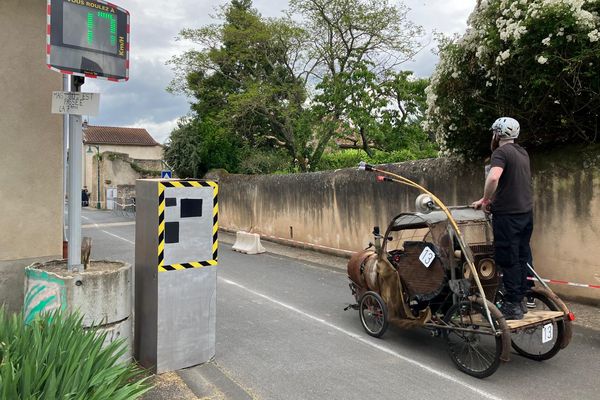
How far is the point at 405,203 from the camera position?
10680 mm

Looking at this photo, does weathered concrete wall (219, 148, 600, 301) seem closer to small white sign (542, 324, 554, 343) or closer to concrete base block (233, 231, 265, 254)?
concrete base block (233, 231, 265, 254)

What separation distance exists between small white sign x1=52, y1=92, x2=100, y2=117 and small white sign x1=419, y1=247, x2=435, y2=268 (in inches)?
143

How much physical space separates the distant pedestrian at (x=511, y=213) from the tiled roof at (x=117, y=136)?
183ft

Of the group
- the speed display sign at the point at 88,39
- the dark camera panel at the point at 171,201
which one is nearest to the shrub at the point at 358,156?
the dark camera panel at the point at 171,201

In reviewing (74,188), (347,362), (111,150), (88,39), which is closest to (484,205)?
(347,362)

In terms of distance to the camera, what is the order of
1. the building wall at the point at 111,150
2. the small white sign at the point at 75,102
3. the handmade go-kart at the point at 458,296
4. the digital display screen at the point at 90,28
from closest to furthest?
the digital display screen at the point at 90,28
the small white sign at the point at 75,102
the handmade go-kart at the point at 458,296
the building wall at the point at 111,150

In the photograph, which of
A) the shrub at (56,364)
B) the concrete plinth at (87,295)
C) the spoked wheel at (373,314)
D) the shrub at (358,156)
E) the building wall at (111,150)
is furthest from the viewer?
the building wall at (111,150)

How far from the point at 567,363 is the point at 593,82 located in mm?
3653

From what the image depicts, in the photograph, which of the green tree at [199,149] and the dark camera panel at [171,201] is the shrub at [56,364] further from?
the green tree at [199,149]

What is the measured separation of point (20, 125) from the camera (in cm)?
520

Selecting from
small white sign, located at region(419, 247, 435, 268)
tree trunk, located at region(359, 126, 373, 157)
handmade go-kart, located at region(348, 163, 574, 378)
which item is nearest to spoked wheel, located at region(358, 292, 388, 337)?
handmade go-kart, located at region(348, 163, 574, 378)

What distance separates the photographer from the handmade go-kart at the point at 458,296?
4.72 meters

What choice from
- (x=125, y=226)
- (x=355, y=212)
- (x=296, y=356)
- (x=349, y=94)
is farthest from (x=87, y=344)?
(x=125, y=226)

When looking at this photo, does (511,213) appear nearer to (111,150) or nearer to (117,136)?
(111,150)
